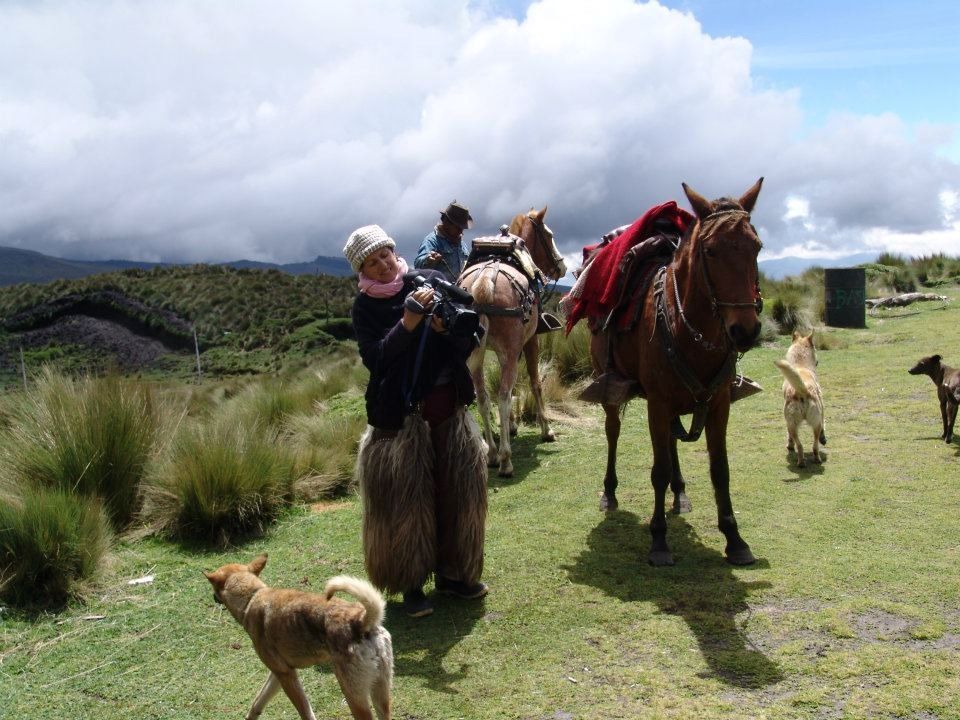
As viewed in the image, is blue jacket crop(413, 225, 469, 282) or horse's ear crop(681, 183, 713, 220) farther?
blue jacket crop(413, 225, 469, 282)

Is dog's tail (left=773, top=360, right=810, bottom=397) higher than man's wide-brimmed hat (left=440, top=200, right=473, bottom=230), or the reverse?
man's wide-brimmed hat (left=440, top=200, right=473, bottom=230)

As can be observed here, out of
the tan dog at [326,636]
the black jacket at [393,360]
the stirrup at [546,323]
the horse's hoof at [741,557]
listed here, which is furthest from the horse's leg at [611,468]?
the tan dog at [326,636]

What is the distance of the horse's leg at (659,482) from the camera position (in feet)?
15.3

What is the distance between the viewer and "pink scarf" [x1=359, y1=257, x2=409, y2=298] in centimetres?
396

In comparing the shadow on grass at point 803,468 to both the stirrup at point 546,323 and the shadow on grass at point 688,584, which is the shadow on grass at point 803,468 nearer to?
the shadow on grass at point 688,584

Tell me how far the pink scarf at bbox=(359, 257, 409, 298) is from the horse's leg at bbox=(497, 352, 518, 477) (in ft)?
11.3

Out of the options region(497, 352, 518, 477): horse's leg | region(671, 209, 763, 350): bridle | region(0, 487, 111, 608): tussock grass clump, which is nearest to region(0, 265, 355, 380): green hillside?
region(497, 352, 518, 477): horse's leg

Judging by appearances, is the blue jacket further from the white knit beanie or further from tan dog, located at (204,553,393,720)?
tan dog, located at (204,553,393,720)

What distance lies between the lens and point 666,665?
3.40 m

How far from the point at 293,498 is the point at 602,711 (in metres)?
4.30

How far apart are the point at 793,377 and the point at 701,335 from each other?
2.40 meters

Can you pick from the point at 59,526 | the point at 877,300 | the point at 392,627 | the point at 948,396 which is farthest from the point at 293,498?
the point at 877,300

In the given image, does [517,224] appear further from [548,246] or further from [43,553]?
[43,553]

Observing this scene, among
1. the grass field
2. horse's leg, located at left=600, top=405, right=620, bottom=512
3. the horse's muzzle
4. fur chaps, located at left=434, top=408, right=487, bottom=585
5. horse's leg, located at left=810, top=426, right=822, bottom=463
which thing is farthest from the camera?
horse's leg, located at left=810, top=426, right=822, bottom=463
